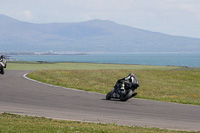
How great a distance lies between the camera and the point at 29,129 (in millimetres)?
11047

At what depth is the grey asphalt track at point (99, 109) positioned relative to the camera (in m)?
14.6

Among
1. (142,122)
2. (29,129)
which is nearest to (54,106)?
(142,122)

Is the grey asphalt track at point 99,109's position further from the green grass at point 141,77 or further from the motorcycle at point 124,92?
the green grass at point 141,77

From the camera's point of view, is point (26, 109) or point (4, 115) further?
point (26, 109)

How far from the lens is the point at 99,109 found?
57.0ft

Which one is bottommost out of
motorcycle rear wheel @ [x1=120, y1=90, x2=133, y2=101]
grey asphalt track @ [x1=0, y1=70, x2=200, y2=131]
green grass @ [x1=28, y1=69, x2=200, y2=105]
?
grey asphalt track @ [x1=0, y1=70, x2=200, y2=131]

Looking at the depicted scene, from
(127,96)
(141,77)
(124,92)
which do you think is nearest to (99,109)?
(127,96)

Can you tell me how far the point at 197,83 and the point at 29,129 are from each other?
3385cm

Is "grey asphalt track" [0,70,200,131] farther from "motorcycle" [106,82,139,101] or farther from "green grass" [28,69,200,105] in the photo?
"green grass" [28,69,200,105]

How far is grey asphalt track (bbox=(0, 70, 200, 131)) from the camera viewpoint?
576 inches

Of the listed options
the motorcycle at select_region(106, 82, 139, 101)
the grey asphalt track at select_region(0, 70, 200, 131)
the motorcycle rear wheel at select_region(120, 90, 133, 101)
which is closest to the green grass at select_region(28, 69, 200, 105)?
the grey asphalt track at select_region(0, 70, 200, 131)

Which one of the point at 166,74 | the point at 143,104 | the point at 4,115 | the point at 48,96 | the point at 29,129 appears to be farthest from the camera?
the point at 166,74

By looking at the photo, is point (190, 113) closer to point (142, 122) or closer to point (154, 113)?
point (154, 113)

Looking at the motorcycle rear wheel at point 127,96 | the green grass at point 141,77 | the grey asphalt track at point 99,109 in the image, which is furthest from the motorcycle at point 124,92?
the green grass at point 141,77
